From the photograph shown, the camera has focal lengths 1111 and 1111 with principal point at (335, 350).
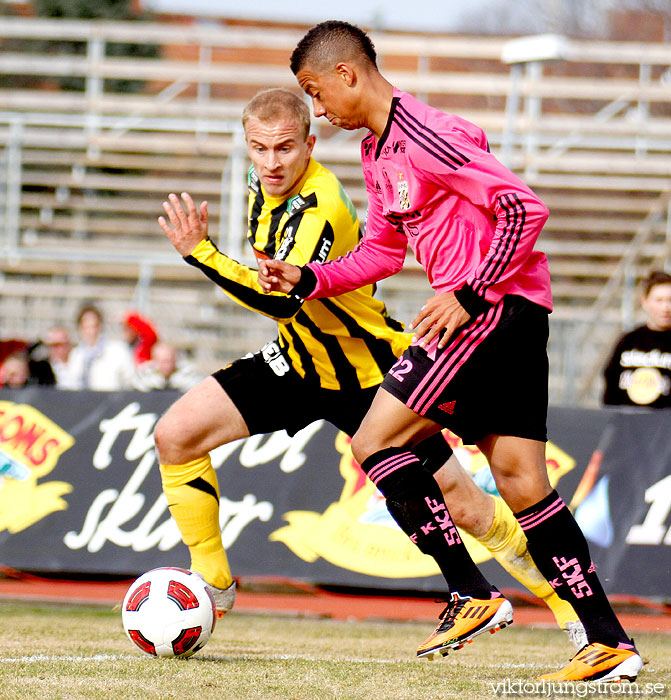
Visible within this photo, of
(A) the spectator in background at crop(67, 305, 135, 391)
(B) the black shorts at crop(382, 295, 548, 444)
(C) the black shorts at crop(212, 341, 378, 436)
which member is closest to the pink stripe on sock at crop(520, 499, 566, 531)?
(B) the black shorts at crop(382, 295, 548, 444)

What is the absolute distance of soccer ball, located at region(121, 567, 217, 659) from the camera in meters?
4.54

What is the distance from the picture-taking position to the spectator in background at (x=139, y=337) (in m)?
10.1

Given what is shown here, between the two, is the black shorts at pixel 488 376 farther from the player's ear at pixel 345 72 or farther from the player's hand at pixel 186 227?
the player's hand at pixel 186 227

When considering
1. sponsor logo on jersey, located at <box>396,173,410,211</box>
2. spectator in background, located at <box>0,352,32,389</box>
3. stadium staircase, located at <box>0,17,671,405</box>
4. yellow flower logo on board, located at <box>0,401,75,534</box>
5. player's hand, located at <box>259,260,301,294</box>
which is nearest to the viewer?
sponsor logo on jersey, located at <box>396,173,410,211</box>

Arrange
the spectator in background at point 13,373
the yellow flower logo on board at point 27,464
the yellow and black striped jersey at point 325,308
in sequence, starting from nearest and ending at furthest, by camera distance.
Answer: the yellow and black striped jersey at point 325,308, the yellow flower logo on board at point 27,464, the spectator in background at point 13,373

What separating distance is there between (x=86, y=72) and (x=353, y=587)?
12435mm

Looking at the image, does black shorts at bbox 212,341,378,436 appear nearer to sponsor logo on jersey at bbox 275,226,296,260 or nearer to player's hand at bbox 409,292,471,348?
sponsor logo on jersey at bbox 275,226,296,260

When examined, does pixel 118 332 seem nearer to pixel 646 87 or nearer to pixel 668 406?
pixel 668 406

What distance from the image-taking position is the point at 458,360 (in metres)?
4.12

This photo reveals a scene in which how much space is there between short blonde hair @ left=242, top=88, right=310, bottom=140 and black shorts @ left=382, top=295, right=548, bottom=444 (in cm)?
147

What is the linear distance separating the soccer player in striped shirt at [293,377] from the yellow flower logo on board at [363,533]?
1862 millimetres

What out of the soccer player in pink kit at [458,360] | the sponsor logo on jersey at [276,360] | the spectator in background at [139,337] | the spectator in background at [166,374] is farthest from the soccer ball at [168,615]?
the spectator in background at [139,337]

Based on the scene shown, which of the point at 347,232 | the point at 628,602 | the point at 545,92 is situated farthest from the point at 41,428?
the point at 545,92

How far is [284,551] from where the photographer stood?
7.21 metres
